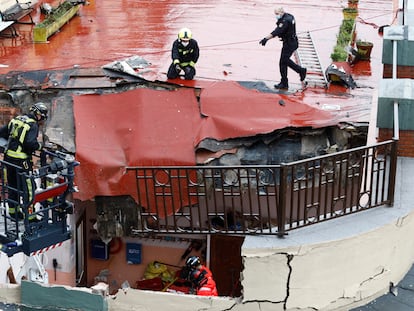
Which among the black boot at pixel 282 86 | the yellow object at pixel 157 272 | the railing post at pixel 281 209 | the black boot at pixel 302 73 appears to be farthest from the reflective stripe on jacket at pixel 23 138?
the black boot at pixel 302 73

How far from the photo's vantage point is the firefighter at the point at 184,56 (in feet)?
45.4

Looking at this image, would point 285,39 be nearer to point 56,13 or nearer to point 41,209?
point 41,209

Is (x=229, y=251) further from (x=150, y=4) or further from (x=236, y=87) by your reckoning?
(x=150, y=4)

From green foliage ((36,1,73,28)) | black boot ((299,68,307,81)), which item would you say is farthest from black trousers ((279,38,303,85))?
green foliage ((36,1,73,28))

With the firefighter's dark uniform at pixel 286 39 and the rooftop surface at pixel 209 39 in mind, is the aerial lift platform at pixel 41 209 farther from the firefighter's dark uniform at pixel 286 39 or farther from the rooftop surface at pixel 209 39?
the firefighter's dark uniform at pixel 286 39

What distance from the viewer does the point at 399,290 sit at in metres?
9.43

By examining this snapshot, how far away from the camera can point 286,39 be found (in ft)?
45.6

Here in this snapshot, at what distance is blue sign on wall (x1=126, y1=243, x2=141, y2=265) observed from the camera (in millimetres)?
15297

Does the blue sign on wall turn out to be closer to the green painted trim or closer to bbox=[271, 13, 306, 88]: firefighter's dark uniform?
bbox=[271, 13, 306, 88]: firefighter's dark uniform

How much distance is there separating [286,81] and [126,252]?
4693mm

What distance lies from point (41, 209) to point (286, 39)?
5.96 metres

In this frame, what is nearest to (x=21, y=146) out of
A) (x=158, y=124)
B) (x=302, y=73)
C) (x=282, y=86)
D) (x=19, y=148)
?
(x=19, y=148)

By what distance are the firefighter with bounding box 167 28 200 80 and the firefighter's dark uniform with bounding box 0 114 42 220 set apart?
429 centimetres

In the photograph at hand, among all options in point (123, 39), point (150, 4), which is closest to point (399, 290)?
point (123, 39)
